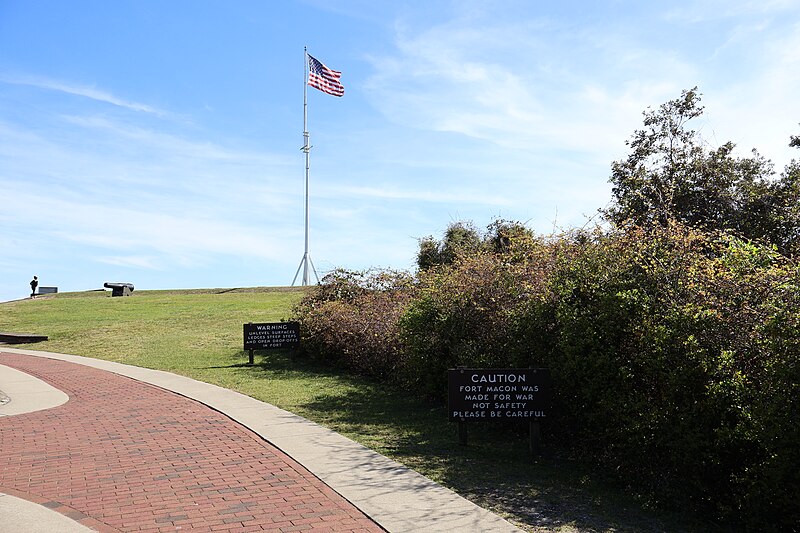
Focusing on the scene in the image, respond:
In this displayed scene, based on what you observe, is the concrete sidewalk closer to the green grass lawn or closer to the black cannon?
the green grass lawn

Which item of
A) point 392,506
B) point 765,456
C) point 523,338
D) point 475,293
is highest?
point 475,293

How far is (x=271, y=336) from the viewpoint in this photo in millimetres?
18047

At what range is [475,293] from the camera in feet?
34.5

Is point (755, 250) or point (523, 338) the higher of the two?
point (755, 250)

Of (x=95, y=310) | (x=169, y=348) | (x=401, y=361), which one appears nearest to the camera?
(x=401, y=361)

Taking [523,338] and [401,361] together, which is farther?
[401,361]

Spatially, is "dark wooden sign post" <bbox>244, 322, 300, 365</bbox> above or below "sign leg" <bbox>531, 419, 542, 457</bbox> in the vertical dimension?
above

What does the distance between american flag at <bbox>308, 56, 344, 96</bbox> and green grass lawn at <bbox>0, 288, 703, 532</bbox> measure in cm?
1727

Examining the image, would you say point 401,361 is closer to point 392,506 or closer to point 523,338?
point 523,338

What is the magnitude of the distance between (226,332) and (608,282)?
18.7 metres

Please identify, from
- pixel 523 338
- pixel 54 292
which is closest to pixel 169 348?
pixel 523 338

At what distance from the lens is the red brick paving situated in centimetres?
557

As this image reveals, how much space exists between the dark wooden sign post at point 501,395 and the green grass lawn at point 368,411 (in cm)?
46

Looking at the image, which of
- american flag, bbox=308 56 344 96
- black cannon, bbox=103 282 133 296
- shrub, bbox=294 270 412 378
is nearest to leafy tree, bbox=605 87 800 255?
shrub, bbox=294 270 412 378
